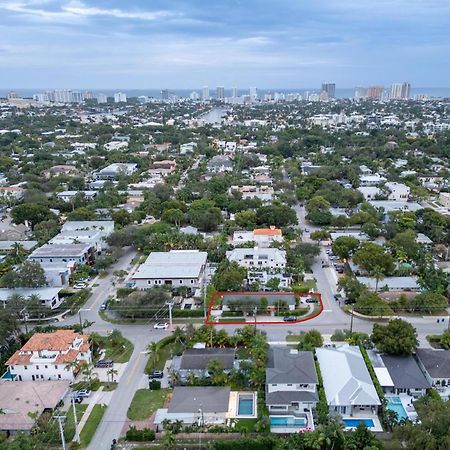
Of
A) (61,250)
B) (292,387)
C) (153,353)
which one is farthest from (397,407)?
(61,250)

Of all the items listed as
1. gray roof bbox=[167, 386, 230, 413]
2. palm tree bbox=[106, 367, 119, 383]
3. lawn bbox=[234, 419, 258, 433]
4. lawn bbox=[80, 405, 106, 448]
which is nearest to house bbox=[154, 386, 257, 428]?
gray roof bbox=[167, 386, 230, 413]

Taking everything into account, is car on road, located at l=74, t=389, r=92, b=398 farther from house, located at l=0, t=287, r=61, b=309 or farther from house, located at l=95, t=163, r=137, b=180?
house, located at l=95, t=163, r=137, b=180

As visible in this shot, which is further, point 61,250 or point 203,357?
point 61,250

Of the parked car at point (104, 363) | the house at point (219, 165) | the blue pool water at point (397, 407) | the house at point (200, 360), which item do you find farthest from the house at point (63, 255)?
the house at point (219, 165)

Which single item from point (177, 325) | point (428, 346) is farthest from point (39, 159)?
point (428, 346)

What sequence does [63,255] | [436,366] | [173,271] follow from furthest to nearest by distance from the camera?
[63,255]
[173,271]
[436,366]

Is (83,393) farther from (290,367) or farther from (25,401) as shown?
(290,367)

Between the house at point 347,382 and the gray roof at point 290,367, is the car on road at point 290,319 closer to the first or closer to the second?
the house at point 347,382
